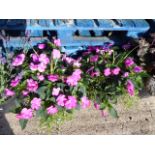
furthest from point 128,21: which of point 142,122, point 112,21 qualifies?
point 142,122

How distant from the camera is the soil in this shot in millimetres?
2715

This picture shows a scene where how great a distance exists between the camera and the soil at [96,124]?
271 centimetres

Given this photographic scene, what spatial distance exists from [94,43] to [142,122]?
0.85 m

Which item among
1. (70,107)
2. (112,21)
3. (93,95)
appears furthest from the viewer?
(112,21)

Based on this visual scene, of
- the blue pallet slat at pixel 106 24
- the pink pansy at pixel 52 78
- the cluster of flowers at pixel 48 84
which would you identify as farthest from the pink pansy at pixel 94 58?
the pink pansy at pixel 52 78

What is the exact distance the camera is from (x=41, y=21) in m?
2.76

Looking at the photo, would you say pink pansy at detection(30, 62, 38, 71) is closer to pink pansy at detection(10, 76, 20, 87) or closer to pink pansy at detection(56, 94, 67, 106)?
pink pansy at detection(10, 76, 20, 87)

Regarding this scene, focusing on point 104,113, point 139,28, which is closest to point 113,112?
point 104,113

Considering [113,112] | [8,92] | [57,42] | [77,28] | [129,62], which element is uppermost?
[77,28]

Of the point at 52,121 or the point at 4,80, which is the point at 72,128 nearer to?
the point at 52,121

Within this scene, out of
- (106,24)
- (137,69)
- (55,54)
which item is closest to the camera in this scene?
(55,54)

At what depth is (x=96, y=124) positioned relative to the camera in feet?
9.13

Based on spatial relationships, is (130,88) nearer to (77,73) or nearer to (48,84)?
(77,73)

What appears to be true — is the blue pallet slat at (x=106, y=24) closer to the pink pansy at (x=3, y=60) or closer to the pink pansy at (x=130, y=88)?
the pink pansy at (x=130, y=88)
